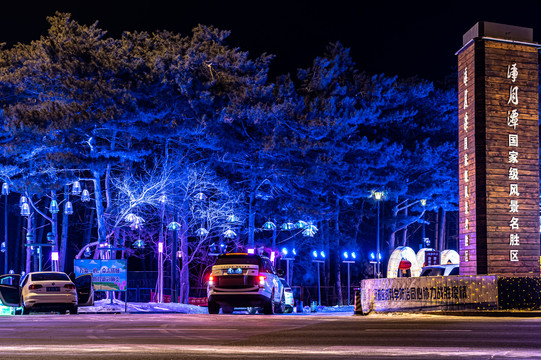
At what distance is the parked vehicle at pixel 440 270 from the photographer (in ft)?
86.3

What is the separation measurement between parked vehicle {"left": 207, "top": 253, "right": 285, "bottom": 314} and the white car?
535 centimetres

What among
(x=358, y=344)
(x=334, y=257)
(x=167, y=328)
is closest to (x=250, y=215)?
(x=334, y=257)

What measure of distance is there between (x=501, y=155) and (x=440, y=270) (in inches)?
182

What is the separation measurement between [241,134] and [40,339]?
29282mm

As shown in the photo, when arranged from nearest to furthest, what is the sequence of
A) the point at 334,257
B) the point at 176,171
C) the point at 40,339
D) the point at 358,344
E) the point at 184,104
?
the point at 358,344
the point at 40,339
the point at 184,104
the point at 176,171
the point at 334,257

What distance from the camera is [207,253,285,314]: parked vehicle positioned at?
22.3 meters

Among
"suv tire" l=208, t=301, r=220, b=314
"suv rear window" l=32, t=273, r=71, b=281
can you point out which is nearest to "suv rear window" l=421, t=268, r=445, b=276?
"suv tire" l=208, t=301, r=220, b=314

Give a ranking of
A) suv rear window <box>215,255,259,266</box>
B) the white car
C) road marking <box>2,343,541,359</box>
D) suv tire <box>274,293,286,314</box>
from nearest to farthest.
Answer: road marking <box>2,343,541,359</box> → suv rear window <box>215,255,259,266</box> → suv tire <box>274,293,286,314</box> → the white car

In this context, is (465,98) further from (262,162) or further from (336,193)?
(336,193)

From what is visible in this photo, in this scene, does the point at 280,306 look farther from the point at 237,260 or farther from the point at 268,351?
the point at 268,351

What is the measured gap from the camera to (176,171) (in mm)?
41375

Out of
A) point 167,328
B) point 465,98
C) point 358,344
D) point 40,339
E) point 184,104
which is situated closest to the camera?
point 358,344

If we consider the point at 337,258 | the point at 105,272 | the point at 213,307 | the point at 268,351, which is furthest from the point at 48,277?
the point at 337,258

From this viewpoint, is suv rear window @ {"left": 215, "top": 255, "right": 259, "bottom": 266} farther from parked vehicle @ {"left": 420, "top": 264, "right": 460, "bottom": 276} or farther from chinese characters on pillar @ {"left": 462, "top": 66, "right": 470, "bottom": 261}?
chinese characters on pillar @ {"left": 462, "top": 66, "right": 470, "bottom": 261}
